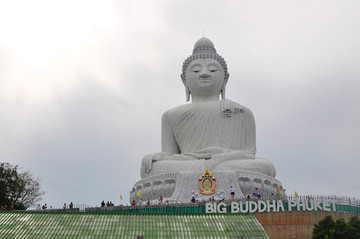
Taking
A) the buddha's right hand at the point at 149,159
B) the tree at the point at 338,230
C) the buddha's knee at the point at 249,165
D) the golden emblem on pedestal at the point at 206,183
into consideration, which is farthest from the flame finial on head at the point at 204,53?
the tree at the point at 338,230

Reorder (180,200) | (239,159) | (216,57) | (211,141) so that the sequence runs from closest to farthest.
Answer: (180,200) → (239,159) → (211,141) → (216,57)

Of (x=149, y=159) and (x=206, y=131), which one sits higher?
(x=206, y=131)

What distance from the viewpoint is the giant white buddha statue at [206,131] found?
2533 centimetres

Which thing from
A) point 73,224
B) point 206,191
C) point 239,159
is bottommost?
point 73,224

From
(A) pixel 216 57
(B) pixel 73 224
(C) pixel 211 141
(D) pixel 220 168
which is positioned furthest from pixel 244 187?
(B) pixel 73 224

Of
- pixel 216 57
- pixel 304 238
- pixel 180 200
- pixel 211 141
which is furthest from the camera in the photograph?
pixel 216 57

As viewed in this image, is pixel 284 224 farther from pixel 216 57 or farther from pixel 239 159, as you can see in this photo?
pixel 216 57

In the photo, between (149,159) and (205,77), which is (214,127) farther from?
(149,159)

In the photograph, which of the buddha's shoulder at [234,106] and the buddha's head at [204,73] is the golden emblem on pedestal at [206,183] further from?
the buddha's head at [204,73]

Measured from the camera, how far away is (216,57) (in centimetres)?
2964

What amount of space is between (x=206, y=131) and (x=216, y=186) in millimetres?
4388

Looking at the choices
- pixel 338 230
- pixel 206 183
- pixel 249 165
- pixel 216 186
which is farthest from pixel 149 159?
pixel 338 230

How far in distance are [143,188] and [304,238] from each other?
9657mm

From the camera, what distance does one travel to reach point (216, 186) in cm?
2403
